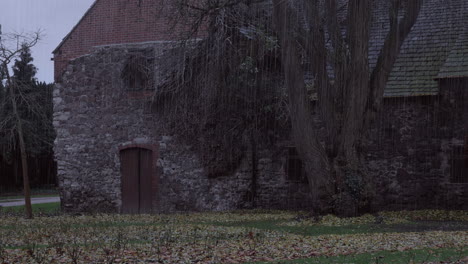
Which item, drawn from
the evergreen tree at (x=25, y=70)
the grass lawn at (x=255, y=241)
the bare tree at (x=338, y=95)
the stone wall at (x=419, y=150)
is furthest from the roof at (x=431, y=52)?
the evergreen tree at (x=25, y=70)

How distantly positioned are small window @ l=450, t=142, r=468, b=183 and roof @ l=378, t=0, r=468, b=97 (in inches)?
78.8

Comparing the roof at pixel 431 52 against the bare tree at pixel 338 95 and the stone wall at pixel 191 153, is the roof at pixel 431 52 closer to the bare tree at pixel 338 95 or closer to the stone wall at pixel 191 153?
the stone wall at pixel 191 153

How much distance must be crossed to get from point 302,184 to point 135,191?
6.11 meters

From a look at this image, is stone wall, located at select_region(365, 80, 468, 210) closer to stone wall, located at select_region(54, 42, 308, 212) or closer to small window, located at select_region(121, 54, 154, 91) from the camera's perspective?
stone wall, located at select_region(54, 42, 308, 212)

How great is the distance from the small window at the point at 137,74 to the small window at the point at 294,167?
554cm

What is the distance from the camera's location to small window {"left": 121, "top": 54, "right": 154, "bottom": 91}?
21.0 m

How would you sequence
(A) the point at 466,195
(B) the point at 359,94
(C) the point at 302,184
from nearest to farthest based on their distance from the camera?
(B) the point at 359,94, (A) the point at 466,195, (C) the point at 302,184

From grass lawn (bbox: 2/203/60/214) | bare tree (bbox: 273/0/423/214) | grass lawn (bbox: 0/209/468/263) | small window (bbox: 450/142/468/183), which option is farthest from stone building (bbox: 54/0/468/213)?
bare tree (bbox: 273/0/423/214)

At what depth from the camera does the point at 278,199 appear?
65.4 ft

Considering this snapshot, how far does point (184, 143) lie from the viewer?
20422 mm

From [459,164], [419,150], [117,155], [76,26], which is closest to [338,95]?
[419,150]

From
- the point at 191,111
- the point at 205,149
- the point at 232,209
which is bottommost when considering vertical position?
the point at 232,209

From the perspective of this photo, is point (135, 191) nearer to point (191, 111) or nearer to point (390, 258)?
point (191, 111)

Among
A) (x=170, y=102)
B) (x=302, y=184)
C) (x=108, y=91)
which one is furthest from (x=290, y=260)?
(x=108, y=91)
